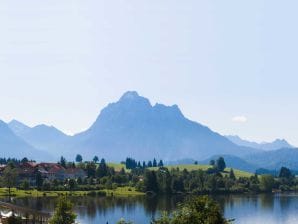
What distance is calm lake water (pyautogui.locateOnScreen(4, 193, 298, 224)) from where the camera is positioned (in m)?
137

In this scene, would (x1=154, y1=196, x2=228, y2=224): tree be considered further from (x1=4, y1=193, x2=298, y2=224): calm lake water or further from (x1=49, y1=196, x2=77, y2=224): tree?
(x1=4, y1=193, x2=298, y2=224): calm lake water

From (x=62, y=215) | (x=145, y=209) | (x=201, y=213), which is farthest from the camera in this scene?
(x=145, y=209)

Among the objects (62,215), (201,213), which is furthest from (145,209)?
(201,213)

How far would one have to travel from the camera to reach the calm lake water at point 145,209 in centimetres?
13738

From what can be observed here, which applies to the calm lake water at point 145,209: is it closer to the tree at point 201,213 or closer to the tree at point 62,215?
the tree at point 62,215

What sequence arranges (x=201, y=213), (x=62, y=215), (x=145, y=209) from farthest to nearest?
(x=145, y=209), (x=62, y=215), (x=201, y=213)

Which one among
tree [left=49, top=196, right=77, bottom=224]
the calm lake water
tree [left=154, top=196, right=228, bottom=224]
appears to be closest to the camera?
tree [left=154, top=196, right=228, bottom=224]

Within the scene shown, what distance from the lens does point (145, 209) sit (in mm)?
155250

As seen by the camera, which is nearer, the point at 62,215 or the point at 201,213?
the point at 201,213

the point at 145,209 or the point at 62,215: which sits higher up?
the point at 62,215

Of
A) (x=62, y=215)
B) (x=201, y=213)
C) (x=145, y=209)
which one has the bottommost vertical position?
(x=145, y=209)

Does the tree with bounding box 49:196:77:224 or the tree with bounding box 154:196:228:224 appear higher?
the tree with bounding box 154:196:228:224

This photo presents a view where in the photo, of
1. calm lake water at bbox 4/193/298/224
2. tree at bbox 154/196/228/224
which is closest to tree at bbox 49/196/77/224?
tree at bbox 154/196/228/224

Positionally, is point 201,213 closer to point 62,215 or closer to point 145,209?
point 62,215
